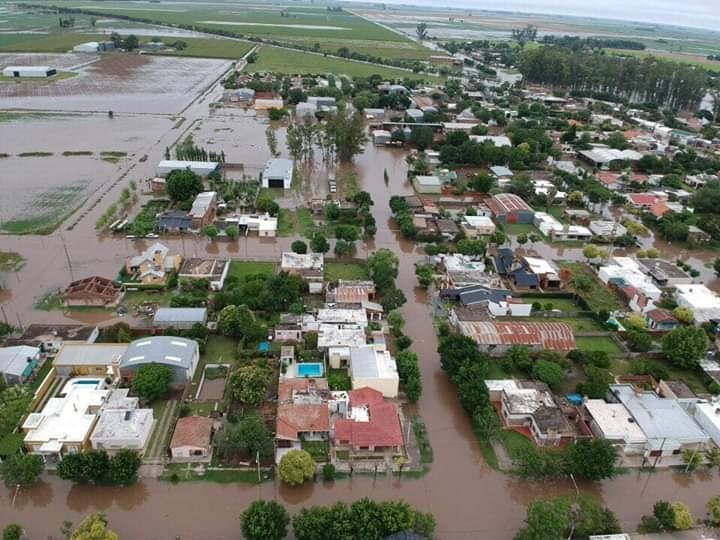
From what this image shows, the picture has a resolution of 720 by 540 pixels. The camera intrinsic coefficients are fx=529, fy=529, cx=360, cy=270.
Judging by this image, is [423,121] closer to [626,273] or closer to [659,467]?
[626,273]

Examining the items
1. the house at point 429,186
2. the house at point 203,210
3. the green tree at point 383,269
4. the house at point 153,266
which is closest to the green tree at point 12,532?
the house at point 153,266

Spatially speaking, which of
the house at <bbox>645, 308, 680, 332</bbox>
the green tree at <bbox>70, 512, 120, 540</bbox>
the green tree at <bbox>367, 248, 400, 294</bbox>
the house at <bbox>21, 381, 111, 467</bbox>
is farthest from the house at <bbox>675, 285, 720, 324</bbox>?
the house at <bbox>21, 381, 111, 467</bbox>

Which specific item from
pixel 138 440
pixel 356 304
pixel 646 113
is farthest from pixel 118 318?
pixel 646 113

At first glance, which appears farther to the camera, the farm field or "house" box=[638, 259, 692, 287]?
the farm field

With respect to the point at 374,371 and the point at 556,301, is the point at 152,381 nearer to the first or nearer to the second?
the point at 374,371

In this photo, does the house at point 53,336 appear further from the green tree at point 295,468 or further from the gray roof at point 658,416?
the gray roof at point 658,416

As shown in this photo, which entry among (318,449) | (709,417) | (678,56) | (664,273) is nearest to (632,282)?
(664,273)

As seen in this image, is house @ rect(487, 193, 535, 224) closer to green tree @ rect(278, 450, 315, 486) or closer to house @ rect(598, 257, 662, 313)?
house @ rect(598, 257, 662, 313)
